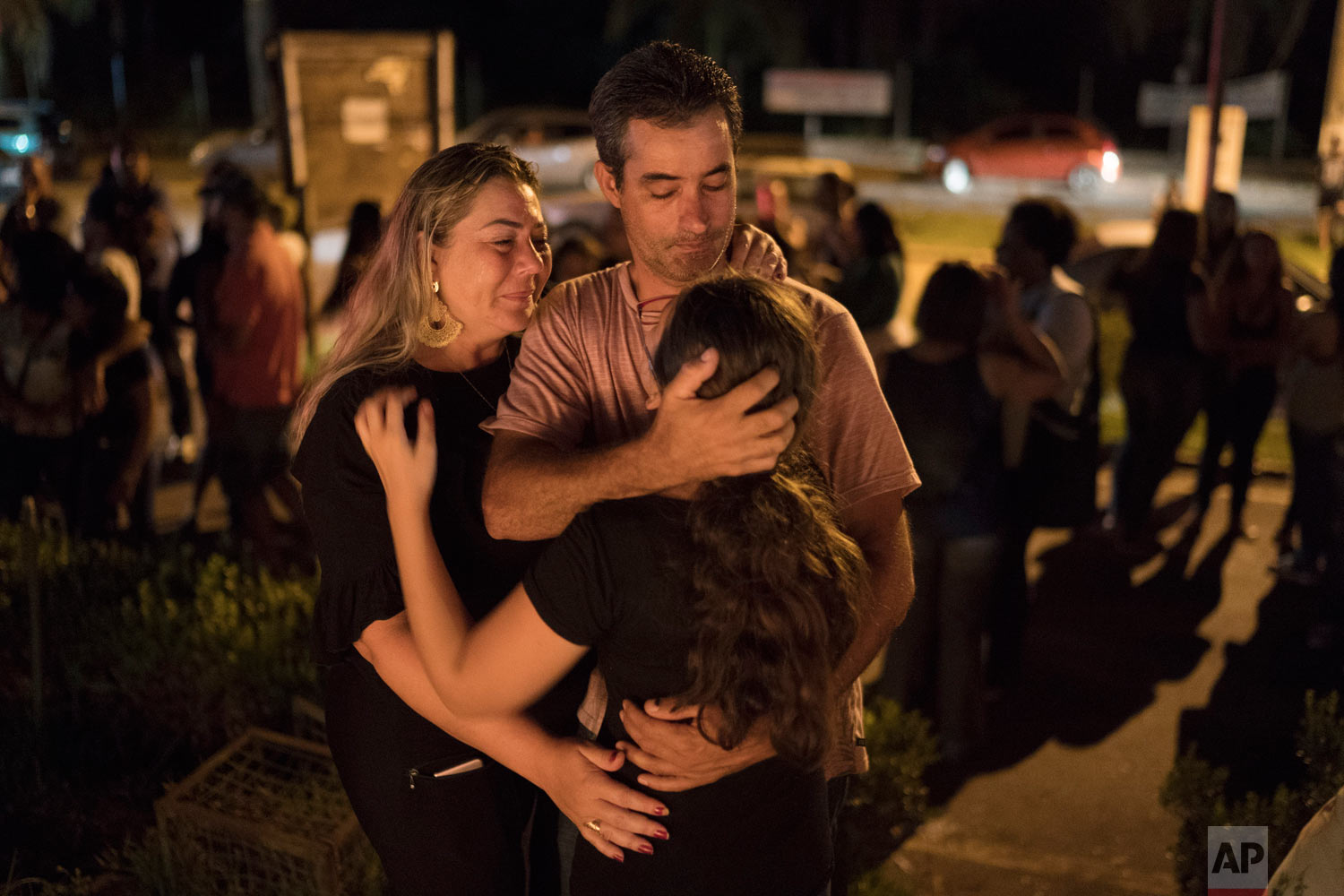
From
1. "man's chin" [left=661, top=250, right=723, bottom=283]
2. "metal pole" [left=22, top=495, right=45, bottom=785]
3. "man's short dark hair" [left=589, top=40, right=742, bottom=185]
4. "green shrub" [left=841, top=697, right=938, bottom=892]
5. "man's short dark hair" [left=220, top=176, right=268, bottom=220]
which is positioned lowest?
"green shrub" [left=841, top=697, right=938, bottom=892]

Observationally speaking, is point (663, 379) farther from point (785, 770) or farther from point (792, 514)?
point (785, 770)

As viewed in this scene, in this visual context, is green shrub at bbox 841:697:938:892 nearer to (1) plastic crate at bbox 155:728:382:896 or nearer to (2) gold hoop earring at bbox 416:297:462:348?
(1) plastic crate at bbox 155:728:382:896

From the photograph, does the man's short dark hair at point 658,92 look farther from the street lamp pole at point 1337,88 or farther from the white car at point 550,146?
the white car at point 550,146

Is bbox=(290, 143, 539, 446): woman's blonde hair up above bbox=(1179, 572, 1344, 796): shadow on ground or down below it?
above

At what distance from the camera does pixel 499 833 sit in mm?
2400

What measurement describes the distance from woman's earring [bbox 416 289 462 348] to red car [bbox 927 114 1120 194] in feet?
71.0

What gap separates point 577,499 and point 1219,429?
5.92m

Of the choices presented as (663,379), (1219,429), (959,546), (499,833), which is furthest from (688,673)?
(1219,429)

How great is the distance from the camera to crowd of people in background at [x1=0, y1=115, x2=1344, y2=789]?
4.44 metres

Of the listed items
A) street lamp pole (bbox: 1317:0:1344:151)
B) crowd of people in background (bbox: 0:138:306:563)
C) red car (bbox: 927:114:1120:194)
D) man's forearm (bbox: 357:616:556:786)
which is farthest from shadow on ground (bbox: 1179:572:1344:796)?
red car (bbox: 927:114:1120:194)

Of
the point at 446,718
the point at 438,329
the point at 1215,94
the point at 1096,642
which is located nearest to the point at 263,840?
the point at 446,718

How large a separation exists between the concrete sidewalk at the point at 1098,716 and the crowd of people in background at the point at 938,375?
0.79ft

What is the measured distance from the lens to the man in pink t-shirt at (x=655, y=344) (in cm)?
215

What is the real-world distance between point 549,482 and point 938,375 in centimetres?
262
